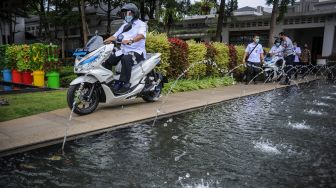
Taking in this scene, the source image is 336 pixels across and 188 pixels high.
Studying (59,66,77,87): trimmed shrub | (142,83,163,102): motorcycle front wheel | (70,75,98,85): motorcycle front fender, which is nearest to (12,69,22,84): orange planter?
(59,66,77,87): trimmed shrub

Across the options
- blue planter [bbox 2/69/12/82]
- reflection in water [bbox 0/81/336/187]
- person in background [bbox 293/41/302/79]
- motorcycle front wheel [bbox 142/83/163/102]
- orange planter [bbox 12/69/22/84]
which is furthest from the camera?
person in background [bbox 293/41/302/79]

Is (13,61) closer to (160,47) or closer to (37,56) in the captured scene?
(37,56)

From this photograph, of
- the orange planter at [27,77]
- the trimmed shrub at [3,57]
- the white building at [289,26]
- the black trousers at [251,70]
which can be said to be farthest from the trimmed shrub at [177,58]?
the white building at [289,26]

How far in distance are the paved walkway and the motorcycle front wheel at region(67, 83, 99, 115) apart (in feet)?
0.48

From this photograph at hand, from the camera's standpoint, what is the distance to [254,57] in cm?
1328

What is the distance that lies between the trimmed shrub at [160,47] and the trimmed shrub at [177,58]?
33 centimetres

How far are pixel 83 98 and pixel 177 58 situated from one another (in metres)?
5.60

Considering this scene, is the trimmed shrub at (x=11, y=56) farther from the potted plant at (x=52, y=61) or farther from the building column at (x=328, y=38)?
the building column at (x=328, y=38)

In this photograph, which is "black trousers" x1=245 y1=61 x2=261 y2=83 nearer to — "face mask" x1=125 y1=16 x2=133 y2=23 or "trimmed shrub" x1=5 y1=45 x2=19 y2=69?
"face mask" x1=125 y1=16 x2=133 y2=23

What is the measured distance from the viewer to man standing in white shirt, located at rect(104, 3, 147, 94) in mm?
7086

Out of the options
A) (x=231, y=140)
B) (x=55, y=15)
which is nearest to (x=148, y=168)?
(x=231, y=140)

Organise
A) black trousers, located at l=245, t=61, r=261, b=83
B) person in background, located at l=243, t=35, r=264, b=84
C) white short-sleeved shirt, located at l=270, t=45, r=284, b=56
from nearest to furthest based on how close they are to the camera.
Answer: person in background, located at l=243, t=35, r=264, b=84 < black trousers, located at l=245, t=61, r=261, b=83 < white short-sleeved shirt, located at l=270, t=45, r=284, b=56

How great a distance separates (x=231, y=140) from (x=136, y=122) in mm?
1916

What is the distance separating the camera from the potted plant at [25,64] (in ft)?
37.7
